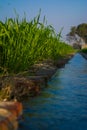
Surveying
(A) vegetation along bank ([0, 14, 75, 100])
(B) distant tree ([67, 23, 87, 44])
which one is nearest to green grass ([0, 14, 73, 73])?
(A) vegetation along bank ([0, 14, 75, 100])

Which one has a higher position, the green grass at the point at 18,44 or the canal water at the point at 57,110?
the green grass at the point at 18,44

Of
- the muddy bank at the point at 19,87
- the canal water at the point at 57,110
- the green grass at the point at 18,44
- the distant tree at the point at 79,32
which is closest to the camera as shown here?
the canal water at the point at 57,110

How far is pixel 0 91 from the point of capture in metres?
5.81

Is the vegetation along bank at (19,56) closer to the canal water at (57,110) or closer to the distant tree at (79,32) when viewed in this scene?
the canal water at (57,110)

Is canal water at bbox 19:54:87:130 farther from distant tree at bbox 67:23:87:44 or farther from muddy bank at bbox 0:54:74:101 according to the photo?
distant tree at bbox 67:23:87:44

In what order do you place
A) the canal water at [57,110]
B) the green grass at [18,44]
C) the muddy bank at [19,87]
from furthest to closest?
the green grass at [18,44], the muddy bank at [19,87], the canal water at [57,110]

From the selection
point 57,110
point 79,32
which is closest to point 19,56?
point 57,110

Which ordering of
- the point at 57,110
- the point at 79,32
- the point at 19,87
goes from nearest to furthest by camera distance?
the point at 57,110, the point at 19,87, the point at 79,32

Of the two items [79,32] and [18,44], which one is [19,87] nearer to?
[18,44]

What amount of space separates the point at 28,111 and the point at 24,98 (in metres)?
0.95

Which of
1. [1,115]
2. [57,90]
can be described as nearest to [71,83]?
[57,90]

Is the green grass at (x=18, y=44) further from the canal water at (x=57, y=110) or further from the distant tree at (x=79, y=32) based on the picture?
the distant tree at (x=79, y=32)

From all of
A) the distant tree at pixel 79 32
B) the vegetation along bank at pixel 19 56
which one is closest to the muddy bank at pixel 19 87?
the vegetation along bank at pixel 19 56

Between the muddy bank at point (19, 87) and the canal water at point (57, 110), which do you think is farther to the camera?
the muddy bank at point (19, 87)
